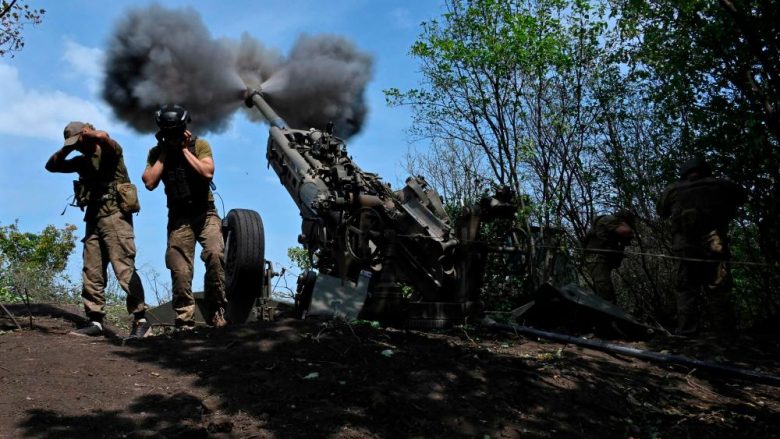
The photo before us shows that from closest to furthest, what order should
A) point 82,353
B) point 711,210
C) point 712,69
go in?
point 82,353
point 711,210
point 712,69

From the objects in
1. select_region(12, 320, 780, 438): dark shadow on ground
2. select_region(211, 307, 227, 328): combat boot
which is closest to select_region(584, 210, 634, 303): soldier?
select_region(12, 320, 780, 438): dark shadow on ground

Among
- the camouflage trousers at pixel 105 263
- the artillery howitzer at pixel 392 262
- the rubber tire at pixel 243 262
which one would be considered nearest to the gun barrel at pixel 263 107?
the artillery howitzer at pixel 392 262

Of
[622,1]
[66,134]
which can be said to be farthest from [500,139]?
[66,134]

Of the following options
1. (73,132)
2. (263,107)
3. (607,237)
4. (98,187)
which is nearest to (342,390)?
(98,187)

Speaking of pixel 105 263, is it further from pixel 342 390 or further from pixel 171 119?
pixel 342 390

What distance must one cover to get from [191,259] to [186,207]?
1.55ft

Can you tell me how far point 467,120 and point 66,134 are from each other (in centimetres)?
692

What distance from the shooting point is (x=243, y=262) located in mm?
7047

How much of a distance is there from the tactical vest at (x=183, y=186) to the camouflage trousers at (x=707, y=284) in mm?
4969

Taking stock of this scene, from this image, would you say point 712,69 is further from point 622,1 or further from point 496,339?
point 496,339

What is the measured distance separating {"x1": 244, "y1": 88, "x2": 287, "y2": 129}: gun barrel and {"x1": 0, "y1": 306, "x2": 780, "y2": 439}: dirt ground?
14.9ft

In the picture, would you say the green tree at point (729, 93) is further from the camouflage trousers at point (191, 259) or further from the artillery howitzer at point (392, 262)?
the camouflage trousers at point (191, 259)

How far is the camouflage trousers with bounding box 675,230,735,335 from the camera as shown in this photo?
726cm

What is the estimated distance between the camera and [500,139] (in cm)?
1141
